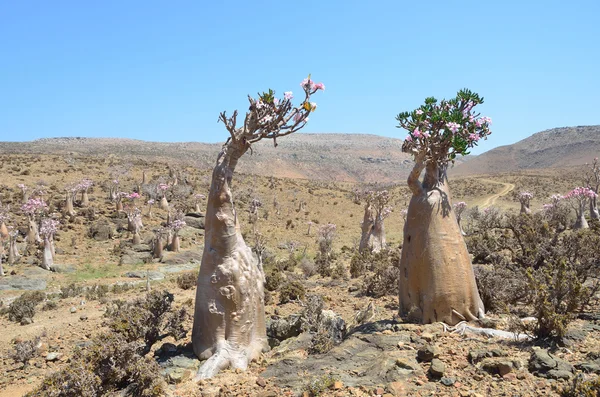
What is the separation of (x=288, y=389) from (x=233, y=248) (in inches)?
75.2

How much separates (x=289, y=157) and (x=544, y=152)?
56.0 m

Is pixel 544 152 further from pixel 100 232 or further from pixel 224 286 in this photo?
pixel 224 286

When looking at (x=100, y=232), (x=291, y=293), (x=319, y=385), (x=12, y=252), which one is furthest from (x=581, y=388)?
(x=100, y=232)

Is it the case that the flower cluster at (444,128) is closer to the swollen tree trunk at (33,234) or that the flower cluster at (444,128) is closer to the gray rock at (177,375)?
the gray rock at (177,375)

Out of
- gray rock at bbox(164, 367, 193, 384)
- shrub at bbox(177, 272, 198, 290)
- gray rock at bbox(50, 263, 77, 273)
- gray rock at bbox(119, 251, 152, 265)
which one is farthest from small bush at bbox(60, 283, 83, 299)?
gray rock at bbox(164, 367, 193, 384)

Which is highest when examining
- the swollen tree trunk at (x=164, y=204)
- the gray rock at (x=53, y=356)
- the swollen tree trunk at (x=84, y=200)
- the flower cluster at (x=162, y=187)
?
the flower cluster at (x=162, y=187)

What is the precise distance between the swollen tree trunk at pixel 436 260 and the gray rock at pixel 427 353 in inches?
48.2

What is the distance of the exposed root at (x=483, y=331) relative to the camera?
17.5 ft

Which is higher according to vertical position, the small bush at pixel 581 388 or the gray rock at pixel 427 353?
the small bush at pixel 581 388

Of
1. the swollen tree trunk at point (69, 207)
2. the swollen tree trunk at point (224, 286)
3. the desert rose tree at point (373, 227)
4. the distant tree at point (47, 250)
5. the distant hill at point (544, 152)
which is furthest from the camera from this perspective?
the distant hill at point (544, 152)

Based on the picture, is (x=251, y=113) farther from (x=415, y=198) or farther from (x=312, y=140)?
(x=312, y=140)

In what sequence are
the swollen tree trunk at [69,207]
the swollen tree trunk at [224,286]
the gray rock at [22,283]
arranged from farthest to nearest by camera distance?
the swollen tree trunk at [69,207] → the gray rock at [22,283] → the swollen tree trunk at [224,286]

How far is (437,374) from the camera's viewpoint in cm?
457

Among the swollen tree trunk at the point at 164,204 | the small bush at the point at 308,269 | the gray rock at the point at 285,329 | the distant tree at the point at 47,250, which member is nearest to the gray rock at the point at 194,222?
the swollen tree trunk at the point at 164,204
